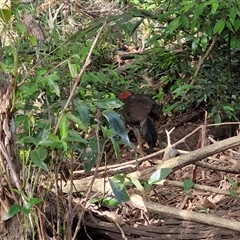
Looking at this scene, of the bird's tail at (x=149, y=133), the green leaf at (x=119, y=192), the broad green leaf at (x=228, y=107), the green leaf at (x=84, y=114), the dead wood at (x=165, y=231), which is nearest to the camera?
the green leaf at (x=84, y=114)

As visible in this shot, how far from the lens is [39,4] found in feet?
21.4

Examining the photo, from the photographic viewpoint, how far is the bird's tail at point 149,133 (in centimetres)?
441

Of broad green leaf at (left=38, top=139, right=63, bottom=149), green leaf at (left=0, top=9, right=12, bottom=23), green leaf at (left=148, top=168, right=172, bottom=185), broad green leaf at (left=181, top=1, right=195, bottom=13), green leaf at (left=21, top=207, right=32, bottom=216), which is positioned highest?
green leaf at (left=0, top=9, right=12, bottom=23)

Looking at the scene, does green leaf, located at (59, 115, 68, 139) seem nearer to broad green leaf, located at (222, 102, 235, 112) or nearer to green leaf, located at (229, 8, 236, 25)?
green leaf, located at (229, 8, 236, 25)

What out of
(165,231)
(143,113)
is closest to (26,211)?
(165,231)

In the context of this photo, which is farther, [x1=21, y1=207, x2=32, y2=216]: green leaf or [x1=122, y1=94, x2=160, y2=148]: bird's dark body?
[x1=122, y1=94, x2=160, y2=148]: bird's dark body

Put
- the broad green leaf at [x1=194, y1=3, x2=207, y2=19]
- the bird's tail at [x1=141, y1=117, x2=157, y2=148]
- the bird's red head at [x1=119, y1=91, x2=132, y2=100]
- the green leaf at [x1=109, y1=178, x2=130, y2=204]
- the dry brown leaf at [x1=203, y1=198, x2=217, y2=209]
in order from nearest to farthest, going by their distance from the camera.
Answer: the green leaf at [x1=109, y1=178, x2=130, y2=204] → the dry brown leaf at [x1=203, y1=198, x2=217, y2=209] → the broad green leaf at [x1=194, y1=3, x2=207, y2=19] → the bird's tail at [x1=141, y1=117, x2=157, y2=148] → the bird's red head at [x1=119, y1=91, x2=132, y2=100]

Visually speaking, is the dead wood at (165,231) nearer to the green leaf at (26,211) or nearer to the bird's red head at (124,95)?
the green leaf at (26,211)

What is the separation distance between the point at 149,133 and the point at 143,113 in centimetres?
21

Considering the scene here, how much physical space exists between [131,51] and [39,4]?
1.36 m

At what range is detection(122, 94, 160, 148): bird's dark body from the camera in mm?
4453

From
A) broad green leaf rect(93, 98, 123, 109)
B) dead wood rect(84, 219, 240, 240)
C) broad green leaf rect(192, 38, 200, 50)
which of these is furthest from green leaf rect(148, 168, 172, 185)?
broad green leaf rect(192, 38, 200, 50)

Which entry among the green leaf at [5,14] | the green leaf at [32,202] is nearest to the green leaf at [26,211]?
the green leaf at [32,202]

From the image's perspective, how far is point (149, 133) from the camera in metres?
4.44
